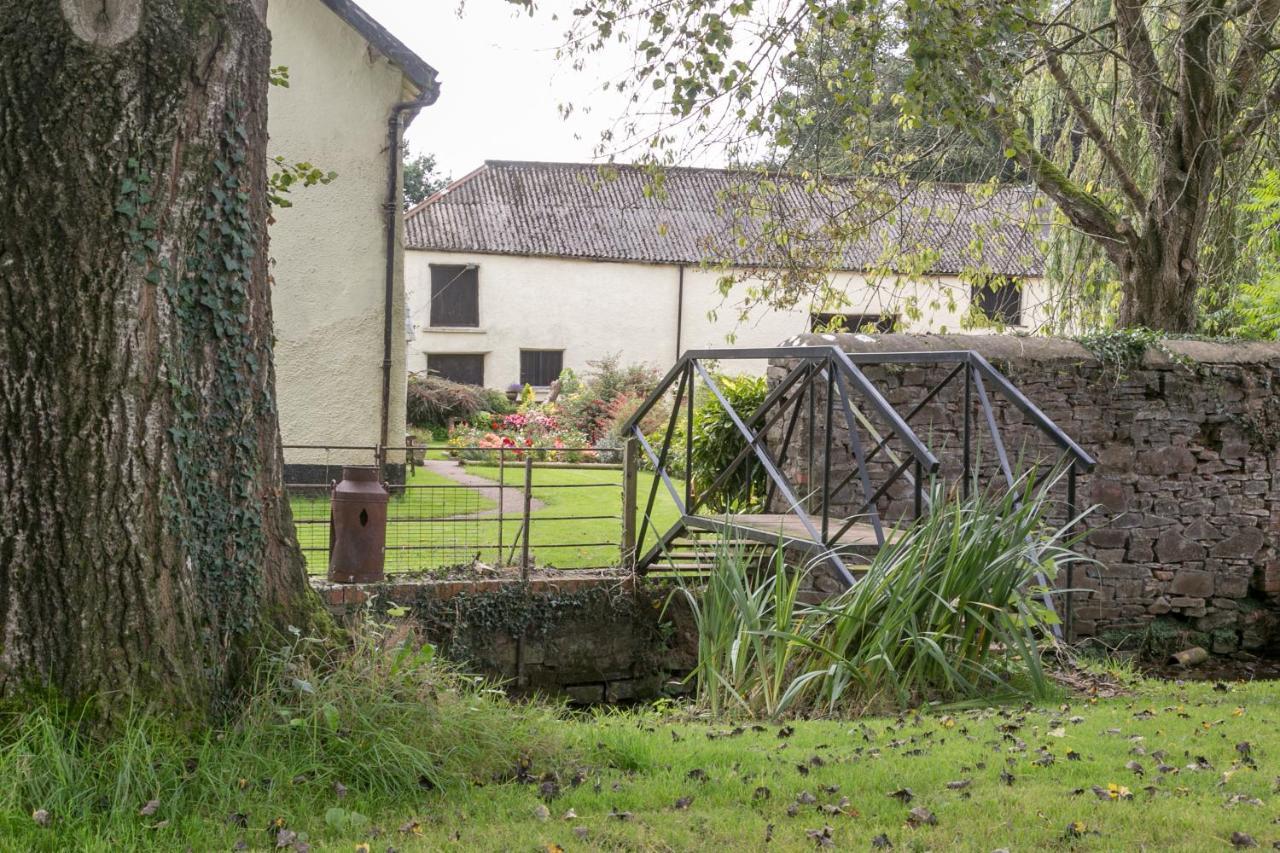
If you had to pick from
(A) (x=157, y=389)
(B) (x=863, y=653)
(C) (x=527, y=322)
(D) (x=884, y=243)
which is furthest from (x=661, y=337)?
(A) (x=157, y=389)

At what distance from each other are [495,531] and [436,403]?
12.4 meters

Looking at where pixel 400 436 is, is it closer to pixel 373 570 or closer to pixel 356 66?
pixel 356 66

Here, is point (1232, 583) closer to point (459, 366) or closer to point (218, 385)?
point (218, 385)

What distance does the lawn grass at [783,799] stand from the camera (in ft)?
11.1

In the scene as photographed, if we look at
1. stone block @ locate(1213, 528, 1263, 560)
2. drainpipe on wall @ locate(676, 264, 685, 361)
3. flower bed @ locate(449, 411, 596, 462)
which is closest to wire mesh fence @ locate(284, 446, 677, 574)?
flower bed @ locate(449, 411, 596, 462)

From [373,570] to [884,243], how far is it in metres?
5.82

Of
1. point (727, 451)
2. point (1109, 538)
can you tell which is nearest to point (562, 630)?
point (727, 451)

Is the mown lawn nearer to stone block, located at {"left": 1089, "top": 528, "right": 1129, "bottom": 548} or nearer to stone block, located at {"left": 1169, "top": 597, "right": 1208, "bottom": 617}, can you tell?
stone block, located at {"left": 1089, "top": 528, "right": 1129, "bottom": 548}

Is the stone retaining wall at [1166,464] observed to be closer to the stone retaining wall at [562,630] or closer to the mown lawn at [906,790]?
the stone retaining wall at [562,630]

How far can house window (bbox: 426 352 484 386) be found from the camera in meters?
26.8

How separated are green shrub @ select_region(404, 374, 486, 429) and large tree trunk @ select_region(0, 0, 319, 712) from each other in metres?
18.2

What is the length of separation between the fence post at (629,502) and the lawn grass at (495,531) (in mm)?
104

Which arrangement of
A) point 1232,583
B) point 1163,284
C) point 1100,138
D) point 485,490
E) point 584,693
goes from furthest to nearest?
point 485,490 → point 1163,284 → point 1100,138 → point 1232,583 → point 584,693

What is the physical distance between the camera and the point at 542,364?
2703 centimetres
